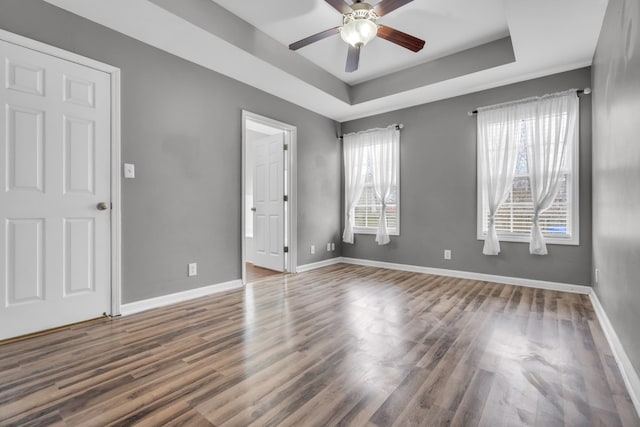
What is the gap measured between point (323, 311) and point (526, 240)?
112 inches

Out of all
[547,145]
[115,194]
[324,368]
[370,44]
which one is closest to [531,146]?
[547,145]

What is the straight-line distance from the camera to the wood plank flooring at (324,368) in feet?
4.77

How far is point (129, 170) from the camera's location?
9.46 feet

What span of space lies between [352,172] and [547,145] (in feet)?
9.21

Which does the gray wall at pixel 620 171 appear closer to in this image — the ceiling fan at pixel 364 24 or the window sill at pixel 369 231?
the ceiling fan at pixel 364 24

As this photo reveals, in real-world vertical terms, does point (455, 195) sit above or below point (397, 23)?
below

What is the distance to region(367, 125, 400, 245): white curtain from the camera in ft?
16.4

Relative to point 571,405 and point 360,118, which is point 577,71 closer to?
point 360,118

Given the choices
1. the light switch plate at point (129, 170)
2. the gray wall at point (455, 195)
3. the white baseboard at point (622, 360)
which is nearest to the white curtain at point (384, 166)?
the gray wall at point (455, 195)

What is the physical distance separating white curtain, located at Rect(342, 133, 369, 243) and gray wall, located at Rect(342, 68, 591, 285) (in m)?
0.29

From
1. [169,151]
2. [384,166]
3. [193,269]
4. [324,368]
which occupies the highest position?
[384,166]

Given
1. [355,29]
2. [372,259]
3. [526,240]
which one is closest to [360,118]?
[372,259]

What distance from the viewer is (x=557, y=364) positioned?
1917mm

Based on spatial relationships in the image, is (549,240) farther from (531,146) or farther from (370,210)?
(370,210)
